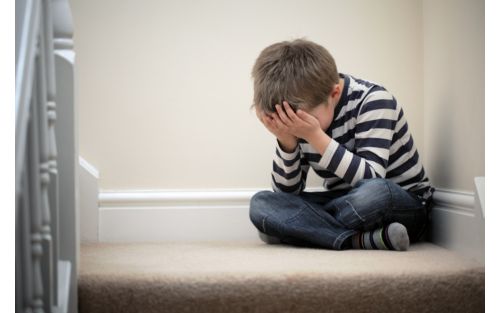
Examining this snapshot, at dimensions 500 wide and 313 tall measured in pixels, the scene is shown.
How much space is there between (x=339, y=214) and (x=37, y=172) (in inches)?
28.4

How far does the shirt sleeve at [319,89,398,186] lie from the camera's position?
1.35m

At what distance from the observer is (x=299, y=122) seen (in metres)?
1.34

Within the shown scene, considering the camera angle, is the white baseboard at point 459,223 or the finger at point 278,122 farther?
the finger at point 278,122

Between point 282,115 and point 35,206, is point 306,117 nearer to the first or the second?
point 282,115

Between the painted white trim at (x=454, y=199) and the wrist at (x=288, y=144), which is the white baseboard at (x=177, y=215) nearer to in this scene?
the wrist at (x=288, y=144)

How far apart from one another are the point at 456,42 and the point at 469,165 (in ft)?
0.96

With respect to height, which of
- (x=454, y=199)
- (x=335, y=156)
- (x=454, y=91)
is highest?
(x=454, y=91)

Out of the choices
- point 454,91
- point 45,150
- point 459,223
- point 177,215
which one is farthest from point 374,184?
point 45,150

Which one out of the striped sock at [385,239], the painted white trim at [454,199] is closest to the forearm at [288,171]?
the striped sock at [385,239]

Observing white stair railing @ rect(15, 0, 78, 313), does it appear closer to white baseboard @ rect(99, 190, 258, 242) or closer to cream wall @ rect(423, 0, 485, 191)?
white baseboard @ rect(99, 190, 258, 242)

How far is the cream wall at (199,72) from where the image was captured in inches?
66.2

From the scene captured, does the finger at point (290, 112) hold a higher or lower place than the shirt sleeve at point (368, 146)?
higher

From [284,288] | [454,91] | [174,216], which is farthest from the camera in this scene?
[174,216]

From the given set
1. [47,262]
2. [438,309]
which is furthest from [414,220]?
[47,262]
